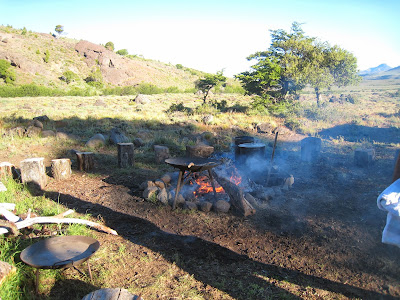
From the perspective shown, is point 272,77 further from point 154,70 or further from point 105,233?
point 154,70

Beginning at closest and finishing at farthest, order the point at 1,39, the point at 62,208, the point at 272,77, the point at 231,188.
Answer: the point at 62,208 < the point at 231,188 < the point at 272,77 < the point at 1,39

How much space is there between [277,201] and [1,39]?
57.3m

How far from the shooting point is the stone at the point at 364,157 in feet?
30.0

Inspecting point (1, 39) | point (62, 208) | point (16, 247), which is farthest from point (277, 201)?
point (1, 39)

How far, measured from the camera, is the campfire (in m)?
5.54

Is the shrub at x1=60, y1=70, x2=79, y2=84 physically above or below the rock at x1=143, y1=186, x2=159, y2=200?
above

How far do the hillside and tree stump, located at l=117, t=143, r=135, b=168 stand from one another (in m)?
40.2

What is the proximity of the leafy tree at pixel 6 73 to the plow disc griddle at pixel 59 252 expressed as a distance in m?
43.7

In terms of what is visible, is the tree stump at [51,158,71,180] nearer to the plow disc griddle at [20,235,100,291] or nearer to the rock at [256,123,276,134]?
the plow disc griddle at [20,235,100,291]

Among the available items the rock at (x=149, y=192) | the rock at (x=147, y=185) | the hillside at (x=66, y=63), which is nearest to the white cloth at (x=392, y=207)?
the rock at (x=149, y=192)

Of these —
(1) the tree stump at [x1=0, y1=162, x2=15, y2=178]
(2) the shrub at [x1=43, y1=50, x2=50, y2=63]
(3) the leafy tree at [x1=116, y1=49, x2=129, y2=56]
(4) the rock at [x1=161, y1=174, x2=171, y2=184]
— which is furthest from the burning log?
(3) the leafy tree at [x1=116, y1=49, x2=129, y2=56]

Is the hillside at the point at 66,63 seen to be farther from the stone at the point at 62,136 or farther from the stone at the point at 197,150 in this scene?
the stone at the point at 197,150

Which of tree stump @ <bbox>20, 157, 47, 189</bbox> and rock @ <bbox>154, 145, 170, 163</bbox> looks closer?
tree stump @ <bbox>20, 157, 47, 189</bbox>

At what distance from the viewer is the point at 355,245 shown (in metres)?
4.38
